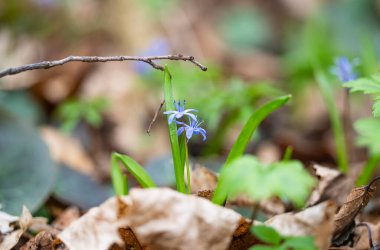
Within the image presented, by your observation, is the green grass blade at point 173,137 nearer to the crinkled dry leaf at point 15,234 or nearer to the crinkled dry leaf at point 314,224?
the crinkled dry leaf at point 314,224

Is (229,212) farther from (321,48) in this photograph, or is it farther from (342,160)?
(321,48)

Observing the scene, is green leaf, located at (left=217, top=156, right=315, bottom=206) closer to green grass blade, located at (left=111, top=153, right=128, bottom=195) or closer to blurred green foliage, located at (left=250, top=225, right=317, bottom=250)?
blurred green foliage, located at (left=250, top=225, right=317, bottom=250)

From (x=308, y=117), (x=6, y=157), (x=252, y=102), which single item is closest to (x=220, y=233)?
(x=6, y=157)

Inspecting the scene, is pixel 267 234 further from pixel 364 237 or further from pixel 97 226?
pixel 364 237

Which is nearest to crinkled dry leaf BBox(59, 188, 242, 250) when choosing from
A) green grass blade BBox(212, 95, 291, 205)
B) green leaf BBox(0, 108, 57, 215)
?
green grass blade BBox(212, 95, 291, 205)

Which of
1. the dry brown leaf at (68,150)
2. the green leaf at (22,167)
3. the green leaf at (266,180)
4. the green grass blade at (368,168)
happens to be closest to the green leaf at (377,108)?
the green leaf at (266,180)

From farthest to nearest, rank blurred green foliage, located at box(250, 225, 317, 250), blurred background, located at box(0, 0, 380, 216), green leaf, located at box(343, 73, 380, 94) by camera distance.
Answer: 1. blurred background, located at box(0, 0, 380, 216)
2. green leaf, located at box(343, 73, 380, 94)
3. blurred green foliage, located at box(250, 225, 317, 250)

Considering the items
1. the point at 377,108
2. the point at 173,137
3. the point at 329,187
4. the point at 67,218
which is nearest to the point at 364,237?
the point at 329,187
